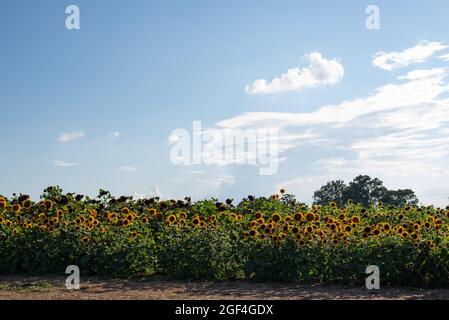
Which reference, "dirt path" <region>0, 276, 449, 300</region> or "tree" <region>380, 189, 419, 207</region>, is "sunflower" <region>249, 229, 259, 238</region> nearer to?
"dirt path" <region>0, 276, 449, 300</region>

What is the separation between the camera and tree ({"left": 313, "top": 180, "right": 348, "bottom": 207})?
96.3 ft

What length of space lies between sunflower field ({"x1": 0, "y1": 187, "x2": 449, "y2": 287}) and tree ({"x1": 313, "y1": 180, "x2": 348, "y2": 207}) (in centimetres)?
1689

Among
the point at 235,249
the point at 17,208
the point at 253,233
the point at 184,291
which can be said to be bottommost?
the point at 184,291

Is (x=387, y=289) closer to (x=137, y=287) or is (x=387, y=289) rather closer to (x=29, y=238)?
(x=137, y=287)

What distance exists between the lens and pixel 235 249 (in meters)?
11.1

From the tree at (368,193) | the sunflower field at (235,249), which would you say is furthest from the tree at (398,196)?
the sunflower field at (235,249)

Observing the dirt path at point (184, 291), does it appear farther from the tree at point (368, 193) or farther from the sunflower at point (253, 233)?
the tree at point (368, 193)

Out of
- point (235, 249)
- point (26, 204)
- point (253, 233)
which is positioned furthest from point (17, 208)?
point (253, 233)

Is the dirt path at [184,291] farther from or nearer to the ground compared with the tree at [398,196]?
nearer to the ground

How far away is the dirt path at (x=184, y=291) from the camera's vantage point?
9195mm

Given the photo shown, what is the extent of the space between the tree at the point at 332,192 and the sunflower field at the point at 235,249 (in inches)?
665

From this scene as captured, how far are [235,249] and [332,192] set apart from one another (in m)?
19.4

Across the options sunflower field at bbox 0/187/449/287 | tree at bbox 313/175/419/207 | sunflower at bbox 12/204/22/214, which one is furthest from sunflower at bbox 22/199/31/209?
tree at bbox 313/175/419/207

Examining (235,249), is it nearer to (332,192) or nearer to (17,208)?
(17,208)
